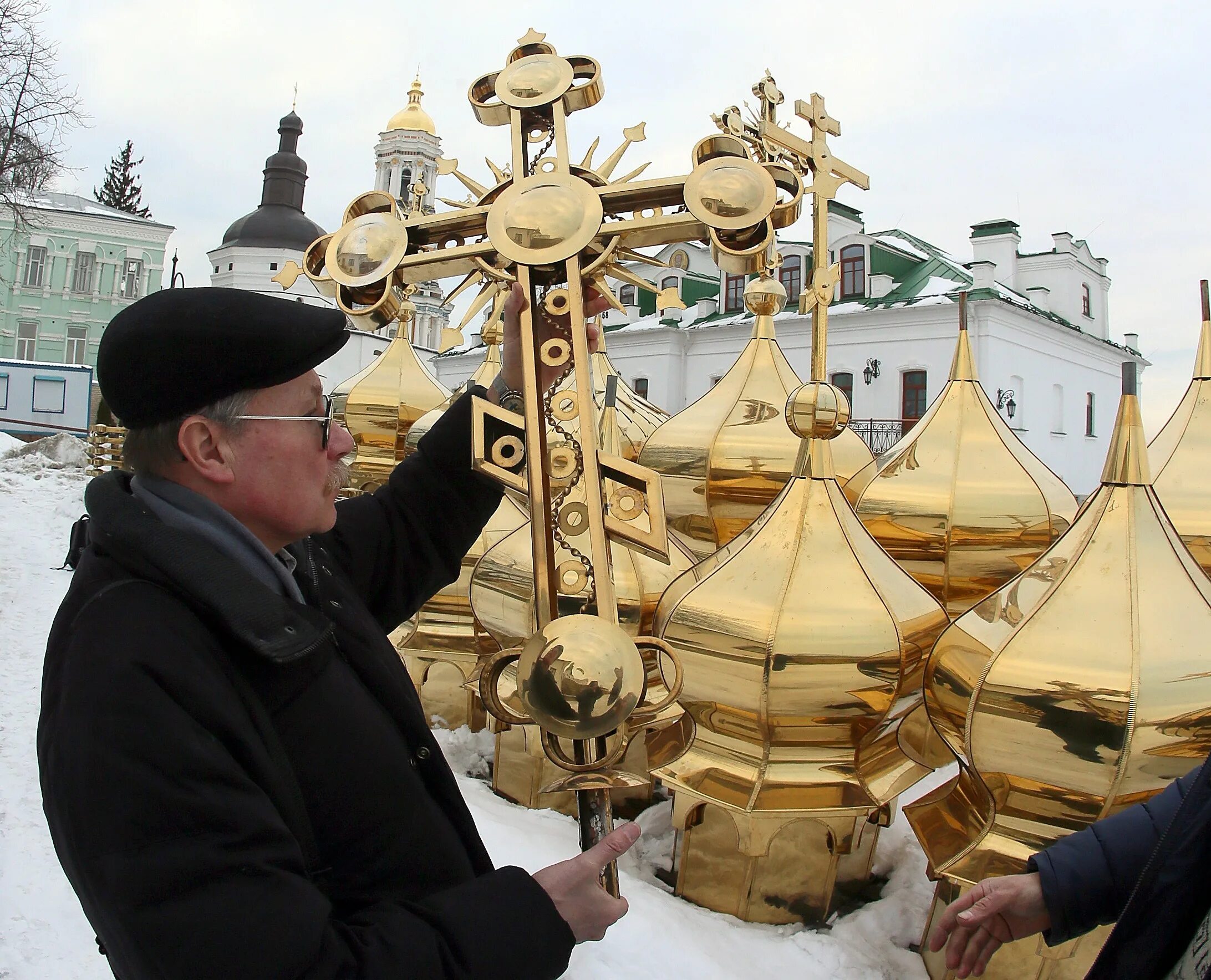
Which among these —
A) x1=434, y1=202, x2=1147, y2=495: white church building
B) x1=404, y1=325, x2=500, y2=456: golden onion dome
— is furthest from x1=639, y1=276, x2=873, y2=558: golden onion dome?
x1=434, y1=202, x2=1147, y2=495: white church building

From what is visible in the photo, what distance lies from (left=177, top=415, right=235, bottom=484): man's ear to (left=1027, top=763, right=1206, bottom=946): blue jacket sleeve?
1.71m

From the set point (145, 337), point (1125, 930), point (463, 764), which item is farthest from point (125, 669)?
point (463, 764)

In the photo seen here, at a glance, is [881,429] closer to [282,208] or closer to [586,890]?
[586,890]

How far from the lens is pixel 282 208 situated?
136ft

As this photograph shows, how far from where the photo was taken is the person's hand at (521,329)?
189 cm

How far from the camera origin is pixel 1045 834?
2.43 meters

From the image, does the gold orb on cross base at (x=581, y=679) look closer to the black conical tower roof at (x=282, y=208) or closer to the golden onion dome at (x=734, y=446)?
the golden onion dome at (x=734, y=446)

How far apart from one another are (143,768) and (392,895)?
0.47 m

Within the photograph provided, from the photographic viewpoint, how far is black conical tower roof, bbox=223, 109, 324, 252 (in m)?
40.0

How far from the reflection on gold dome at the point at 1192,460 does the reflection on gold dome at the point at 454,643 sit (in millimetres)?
2816

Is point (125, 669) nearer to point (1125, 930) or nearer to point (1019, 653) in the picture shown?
point (1125, 930)

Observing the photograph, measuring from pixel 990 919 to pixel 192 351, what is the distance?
182 centimetres

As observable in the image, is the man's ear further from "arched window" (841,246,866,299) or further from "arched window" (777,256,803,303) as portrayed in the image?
"arched window" (841,246,866,299)

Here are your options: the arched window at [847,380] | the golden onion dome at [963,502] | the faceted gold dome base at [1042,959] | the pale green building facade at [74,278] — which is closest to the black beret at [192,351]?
the faceted gold dome base at [1042,959]
